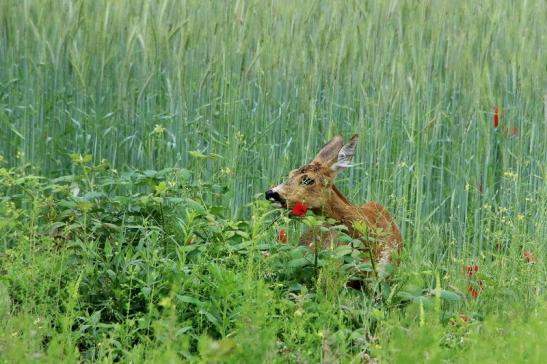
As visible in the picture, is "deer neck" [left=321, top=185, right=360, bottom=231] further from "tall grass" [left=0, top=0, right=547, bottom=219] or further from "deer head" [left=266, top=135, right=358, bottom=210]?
"tall grass" [left=0, top=0, right=547, bottom=219]

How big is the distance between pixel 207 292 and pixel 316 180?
1340mm

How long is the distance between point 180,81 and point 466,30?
183 centimetres

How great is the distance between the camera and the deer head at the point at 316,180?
6.06 meters

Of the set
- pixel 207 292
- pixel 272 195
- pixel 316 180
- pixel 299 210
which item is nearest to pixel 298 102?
pixel 316 180

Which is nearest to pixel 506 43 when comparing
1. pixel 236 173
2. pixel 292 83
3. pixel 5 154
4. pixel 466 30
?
pixel 466 30

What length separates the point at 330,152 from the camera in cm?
644

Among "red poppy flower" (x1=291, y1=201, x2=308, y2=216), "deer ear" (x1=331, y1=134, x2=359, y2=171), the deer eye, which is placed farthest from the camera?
"deer ear" (x1=331, y1=134, x2=359, y2=171)

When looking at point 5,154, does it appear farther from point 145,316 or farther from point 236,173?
point 145,316

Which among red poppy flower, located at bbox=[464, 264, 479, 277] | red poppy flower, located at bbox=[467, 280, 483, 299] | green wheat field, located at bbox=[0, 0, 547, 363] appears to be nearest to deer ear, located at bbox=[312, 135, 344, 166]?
green wheat field, located at bbox=[0, 0, 547, 363]

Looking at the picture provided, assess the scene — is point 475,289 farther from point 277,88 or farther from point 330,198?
point 277,88

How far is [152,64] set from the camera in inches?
295

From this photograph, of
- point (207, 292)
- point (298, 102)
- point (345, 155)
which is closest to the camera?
point (207, 292)

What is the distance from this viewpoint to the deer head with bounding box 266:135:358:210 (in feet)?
19.9

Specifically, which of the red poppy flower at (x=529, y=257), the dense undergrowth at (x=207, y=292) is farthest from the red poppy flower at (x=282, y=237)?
the red poppy flower at (x=529, y=257)
